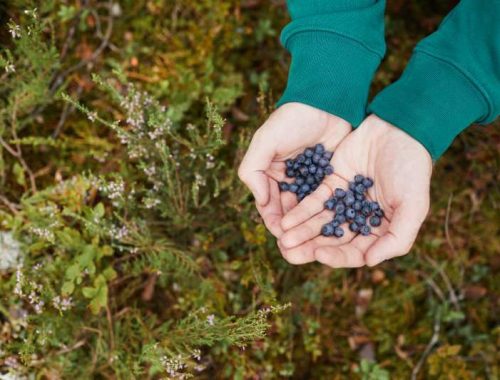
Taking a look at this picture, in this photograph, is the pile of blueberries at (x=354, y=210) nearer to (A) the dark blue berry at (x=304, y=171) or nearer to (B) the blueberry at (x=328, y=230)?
(B) the blueberry at (x=328, y=230)

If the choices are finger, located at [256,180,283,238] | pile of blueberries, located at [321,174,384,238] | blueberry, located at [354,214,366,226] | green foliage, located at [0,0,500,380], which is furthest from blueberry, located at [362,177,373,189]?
green foliage, located at [0,0,500,380]

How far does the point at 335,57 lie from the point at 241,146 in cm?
57

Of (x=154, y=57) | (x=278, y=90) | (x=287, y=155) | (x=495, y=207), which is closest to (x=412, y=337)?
(x=495, y=207)

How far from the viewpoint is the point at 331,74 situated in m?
2.27

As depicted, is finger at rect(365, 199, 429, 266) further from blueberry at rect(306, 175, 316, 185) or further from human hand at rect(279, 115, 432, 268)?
blueberry at rect(306, 175, 316, 185)

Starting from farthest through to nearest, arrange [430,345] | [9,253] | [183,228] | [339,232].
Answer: [430,345] < [183,228] < [9,253] < [339,232]

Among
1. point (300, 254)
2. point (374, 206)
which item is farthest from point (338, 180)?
point (300, 254)

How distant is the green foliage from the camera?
236 cm

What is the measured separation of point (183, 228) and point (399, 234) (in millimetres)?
1107

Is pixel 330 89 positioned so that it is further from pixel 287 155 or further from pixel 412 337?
pixel 412 337

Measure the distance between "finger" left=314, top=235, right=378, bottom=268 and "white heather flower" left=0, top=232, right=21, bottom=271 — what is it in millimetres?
1456

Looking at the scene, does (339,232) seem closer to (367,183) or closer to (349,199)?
(349,199)

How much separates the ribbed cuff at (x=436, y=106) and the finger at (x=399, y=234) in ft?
0.97

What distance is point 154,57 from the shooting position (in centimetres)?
300
